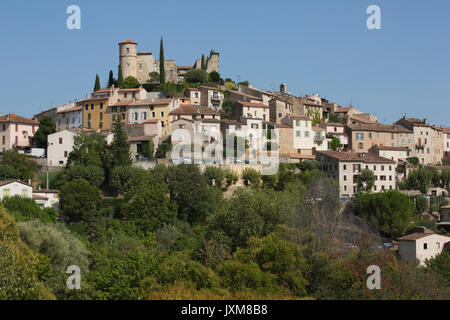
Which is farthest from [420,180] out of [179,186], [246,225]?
Answer: [246,225]

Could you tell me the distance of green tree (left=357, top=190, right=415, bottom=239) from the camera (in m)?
60.3

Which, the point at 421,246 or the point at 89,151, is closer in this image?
the point at 421,246

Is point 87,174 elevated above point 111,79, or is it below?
below

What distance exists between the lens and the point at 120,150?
6359 centimetres

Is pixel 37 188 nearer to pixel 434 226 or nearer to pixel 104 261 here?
pixel 104 261

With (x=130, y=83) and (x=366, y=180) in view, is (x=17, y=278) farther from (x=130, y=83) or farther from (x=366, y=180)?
(x=130, y=83)

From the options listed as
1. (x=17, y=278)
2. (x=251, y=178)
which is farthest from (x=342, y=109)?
(x=17, y=278)

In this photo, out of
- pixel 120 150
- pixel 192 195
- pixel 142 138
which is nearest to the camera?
pixel 192 195

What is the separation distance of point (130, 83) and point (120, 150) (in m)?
25.9

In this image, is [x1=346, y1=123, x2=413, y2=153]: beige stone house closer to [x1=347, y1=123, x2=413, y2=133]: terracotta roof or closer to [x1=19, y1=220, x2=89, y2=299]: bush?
[x1=347, y1=123, x2=413, y2=133]: terracotta roof

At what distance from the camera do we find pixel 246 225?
4150 centimetres

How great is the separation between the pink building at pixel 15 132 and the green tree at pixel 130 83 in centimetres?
1419

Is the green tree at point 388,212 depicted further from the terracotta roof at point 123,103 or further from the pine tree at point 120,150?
the terracotta roof at point 123,103

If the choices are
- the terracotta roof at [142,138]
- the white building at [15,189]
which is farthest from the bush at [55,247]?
the terracotta roof at [142,138]
